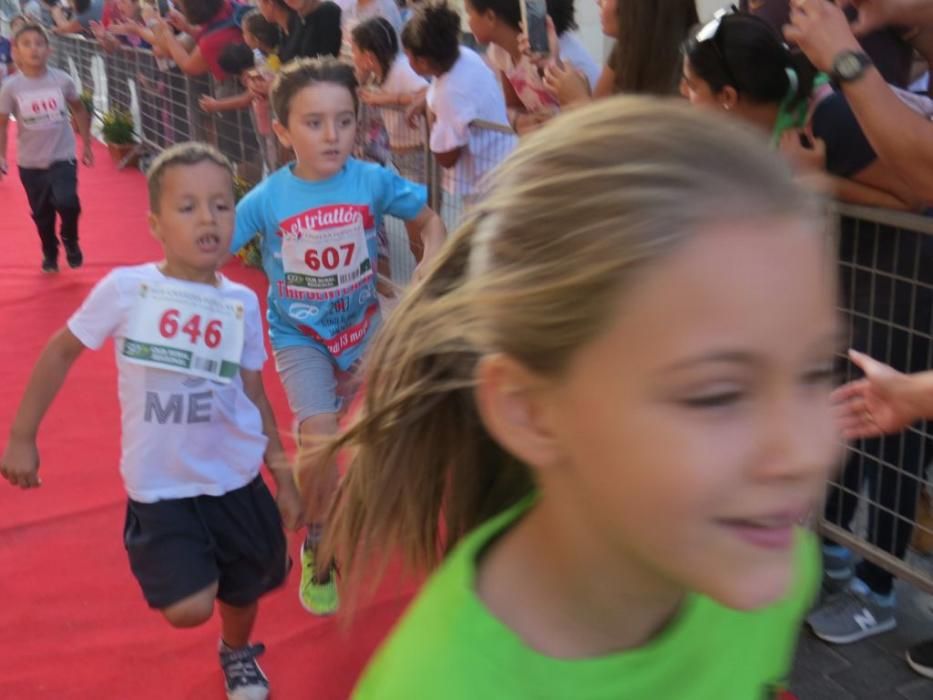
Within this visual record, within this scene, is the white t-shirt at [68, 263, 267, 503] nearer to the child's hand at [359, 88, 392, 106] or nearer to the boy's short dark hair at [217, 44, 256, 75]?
the child's hand at [359, 88, 392, 106]

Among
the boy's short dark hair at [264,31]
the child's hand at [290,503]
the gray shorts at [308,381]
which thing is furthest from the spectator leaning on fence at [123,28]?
the child's hand at [290,503]

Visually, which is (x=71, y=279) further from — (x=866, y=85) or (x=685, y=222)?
(x=685, y=222)

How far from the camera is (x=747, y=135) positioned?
113 centimetres

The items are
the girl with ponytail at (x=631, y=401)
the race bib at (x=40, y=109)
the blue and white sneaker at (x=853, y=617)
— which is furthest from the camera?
the race bib at (x=40, y=109)

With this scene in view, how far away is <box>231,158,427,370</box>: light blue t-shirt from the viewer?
3.41m

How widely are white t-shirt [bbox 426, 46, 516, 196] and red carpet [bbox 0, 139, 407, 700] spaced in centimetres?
137

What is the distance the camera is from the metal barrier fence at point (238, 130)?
15.8 feet

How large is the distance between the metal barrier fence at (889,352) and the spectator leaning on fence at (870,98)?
19cm

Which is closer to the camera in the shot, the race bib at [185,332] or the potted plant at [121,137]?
the race bib at [185,332]

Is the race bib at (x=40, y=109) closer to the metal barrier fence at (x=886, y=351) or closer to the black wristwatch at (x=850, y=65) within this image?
the metal barrier fence at (x=886, y=351)

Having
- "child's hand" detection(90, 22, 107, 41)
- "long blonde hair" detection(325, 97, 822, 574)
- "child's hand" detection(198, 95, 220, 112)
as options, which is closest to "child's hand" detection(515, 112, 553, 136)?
"long blonde hair" detection(325, 97, 822, 574)

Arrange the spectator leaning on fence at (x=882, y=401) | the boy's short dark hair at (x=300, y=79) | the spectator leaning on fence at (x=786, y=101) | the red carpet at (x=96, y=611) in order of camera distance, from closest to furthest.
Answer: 1. the spectator leaning on fence at (x=882, y=401)
2. the spectator leaning on fence at (x=786, y=101)
3. the red carpet at (x=96, y=611)
4. the boy's short dark hair at (x=300, y=79)

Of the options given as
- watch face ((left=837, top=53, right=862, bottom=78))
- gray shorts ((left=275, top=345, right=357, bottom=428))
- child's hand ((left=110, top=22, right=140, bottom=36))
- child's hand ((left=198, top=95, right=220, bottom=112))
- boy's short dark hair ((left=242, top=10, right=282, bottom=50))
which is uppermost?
watch face ((left=837, top=53, right=862, bottom=78))

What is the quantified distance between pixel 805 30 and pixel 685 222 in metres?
1.80
